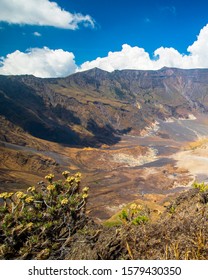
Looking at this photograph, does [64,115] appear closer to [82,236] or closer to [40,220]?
[40,220]

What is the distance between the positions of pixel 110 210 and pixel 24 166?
31.4 m

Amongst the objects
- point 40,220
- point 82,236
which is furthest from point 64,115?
point 82,236

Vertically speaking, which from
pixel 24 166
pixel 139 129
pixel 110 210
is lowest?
pixel 110 210

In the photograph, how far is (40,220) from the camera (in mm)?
7949

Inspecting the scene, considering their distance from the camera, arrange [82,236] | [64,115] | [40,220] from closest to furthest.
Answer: [82,236] < [40,220] < [64,115]

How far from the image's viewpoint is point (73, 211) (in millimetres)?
8242

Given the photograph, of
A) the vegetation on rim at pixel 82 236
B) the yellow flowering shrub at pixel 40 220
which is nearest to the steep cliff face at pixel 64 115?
the yellow flowering shrub at pixel 40 220

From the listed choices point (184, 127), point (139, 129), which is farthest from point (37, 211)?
point (184, 127)

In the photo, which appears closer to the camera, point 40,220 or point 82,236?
point 82,236

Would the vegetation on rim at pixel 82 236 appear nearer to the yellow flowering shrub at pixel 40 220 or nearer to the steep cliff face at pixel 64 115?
the yellow flowering shrub at pixel 40 220

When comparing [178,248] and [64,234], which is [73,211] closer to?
[64,234]

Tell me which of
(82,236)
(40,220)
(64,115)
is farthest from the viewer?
(64,115)

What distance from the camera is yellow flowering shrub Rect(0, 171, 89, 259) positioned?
21.6 feet

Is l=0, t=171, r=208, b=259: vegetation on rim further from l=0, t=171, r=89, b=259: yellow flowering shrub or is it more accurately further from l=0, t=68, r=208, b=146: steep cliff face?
l=0, t=68, r=208, b=146: steep cliff face
